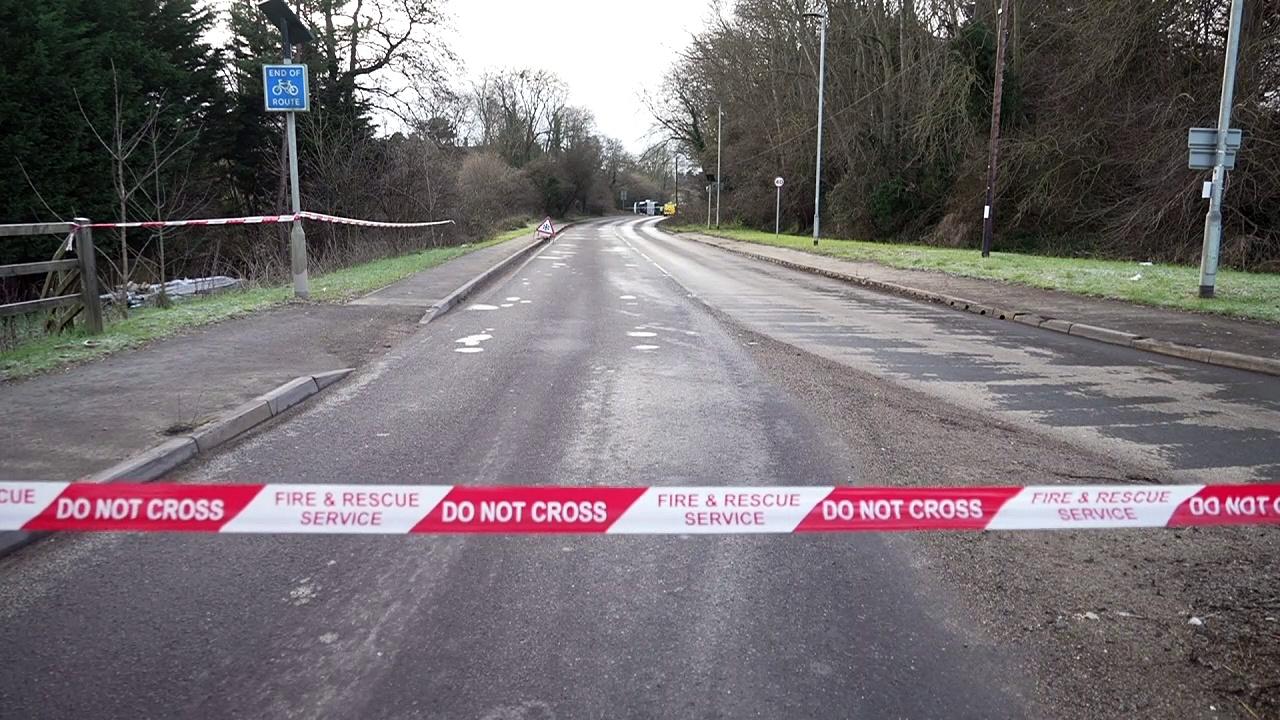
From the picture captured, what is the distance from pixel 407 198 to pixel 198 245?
22.9 feet

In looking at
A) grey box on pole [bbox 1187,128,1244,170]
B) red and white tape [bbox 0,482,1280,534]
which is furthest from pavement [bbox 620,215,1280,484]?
grey box on pole [bbox 1187,128,1244,170]

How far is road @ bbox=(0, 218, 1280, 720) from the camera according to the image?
287 cm

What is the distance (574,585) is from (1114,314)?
12091mm

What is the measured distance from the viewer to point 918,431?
6289 millimetres

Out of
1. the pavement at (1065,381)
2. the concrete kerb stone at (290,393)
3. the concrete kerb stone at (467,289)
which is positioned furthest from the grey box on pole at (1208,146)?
the concrete kerb stone at (290,393)

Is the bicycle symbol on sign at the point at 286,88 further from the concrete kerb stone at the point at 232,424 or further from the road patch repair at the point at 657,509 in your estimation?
the road patch repair at the point at 657,509

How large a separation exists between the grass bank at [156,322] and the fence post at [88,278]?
17cm

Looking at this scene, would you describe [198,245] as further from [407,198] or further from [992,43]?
[992,43]

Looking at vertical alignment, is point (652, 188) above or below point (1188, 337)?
above

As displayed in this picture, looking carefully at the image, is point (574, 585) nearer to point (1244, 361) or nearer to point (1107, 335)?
point (1244, 361)

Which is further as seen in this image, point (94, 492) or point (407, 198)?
point (407, 198)

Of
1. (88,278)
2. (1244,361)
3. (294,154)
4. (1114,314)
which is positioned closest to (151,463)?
(88,278)

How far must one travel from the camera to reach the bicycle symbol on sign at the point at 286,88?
40.7 feet

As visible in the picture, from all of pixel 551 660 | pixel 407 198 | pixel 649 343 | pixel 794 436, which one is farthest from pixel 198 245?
pixel 551 660
